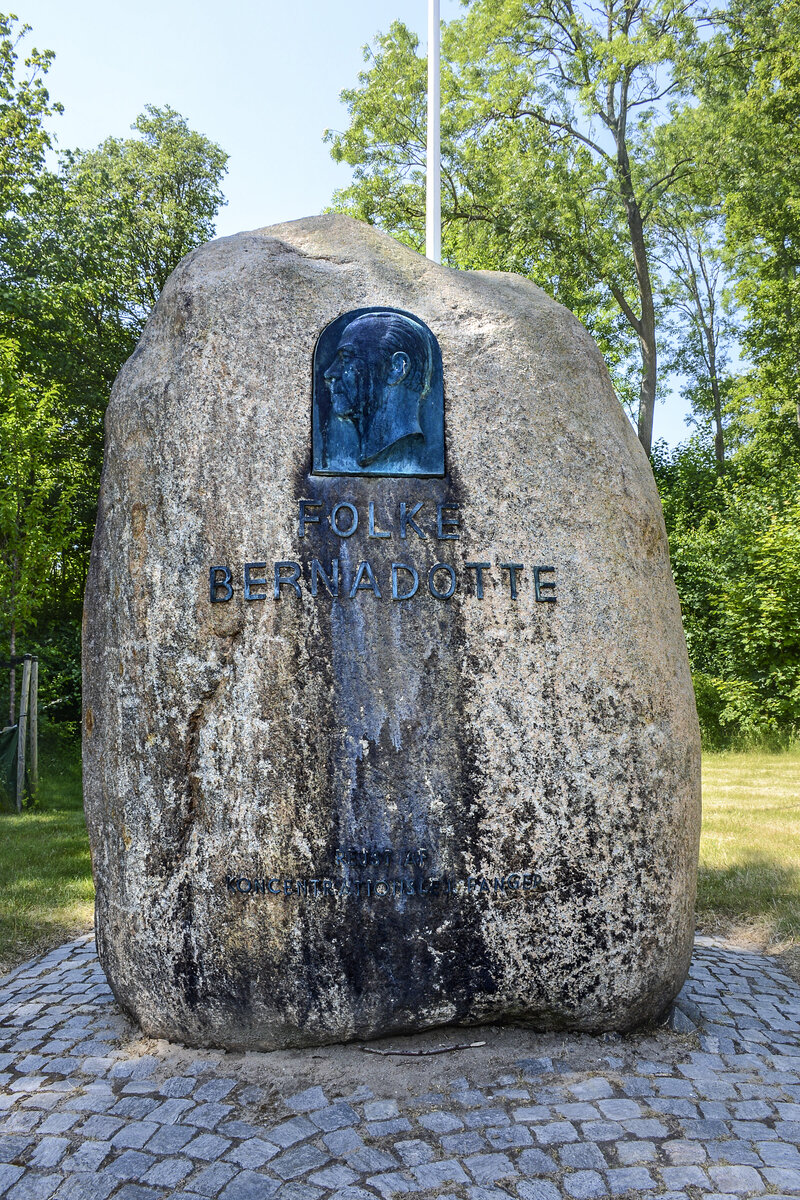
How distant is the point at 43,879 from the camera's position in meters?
6.76

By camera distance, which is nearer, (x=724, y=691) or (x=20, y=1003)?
(x=20, y=1003)

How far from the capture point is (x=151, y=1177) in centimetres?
291

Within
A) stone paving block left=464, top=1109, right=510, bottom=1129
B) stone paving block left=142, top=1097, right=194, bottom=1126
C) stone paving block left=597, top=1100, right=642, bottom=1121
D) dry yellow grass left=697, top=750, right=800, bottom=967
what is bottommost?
dry yellow grass left=697, top=750, right=800, bottom=967

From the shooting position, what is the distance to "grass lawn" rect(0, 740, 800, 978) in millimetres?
5598

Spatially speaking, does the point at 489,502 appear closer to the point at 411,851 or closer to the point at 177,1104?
the point at 411,851

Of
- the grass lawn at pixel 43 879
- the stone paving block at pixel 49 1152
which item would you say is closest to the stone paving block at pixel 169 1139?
the stone paving block at pixel 49 1152

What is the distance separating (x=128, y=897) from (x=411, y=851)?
1228 mm

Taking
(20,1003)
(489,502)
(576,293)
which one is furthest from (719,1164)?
(576,293)

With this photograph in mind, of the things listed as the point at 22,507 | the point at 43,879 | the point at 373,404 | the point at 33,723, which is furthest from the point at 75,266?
the point at 373,404

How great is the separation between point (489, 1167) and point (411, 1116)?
1.28 feet

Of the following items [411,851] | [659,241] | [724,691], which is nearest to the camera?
[411,851]

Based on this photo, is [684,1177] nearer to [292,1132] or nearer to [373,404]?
[292,1132]

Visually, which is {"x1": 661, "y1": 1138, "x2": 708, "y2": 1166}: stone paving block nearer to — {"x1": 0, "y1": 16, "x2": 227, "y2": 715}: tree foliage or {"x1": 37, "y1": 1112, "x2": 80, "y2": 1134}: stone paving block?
{"x1": 37, "y1": 1112, "x2": 80, "y2": 1134}: stone paving block

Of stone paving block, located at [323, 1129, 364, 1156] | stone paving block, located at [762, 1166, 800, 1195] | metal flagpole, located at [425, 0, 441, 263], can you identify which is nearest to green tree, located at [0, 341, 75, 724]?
metal flagpole, located at [425, 0, 441, 263]
